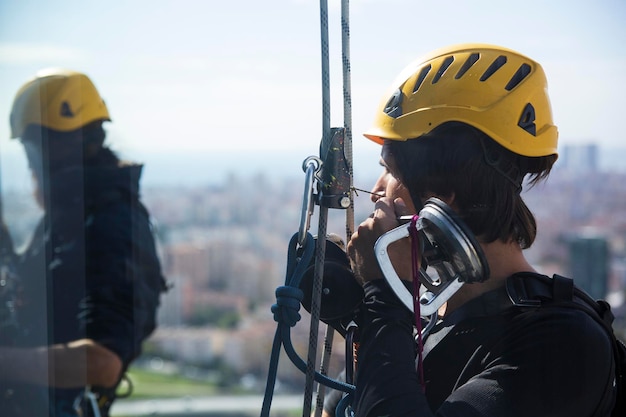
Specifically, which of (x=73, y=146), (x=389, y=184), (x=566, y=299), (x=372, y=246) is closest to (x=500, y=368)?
(x=566, y=299)

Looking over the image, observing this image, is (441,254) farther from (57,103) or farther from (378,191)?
(57,103)

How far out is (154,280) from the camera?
2.47 meters

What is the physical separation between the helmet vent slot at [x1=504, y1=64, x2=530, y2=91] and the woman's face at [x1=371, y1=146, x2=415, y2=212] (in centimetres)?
27

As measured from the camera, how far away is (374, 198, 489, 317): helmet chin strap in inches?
50.6

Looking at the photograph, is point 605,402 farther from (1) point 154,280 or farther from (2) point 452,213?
(1) point 154,280

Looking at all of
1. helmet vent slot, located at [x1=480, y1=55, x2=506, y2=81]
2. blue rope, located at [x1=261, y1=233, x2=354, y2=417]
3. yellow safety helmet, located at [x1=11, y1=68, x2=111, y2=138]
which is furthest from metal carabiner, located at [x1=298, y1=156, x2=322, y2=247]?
yellow safety helmet, located at [x1=11, y1=68, x2=111, y2=138]

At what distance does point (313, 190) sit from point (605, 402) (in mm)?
660

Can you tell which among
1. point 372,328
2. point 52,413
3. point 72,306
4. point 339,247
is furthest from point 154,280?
point 372,328

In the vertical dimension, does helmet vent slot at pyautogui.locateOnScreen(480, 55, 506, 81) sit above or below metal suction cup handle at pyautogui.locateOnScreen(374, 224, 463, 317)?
above

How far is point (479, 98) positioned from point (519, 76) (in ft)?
0.36

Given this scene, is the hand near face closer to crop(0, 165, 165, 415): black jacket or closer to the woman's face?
the woman's face

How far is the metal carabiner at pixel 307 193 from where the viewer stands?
1.36m

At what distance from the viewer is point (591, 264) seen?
282 inches

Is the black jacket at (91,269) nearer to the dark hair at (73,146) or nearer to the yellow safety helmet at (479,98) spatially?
the dark hair at (73,146)
